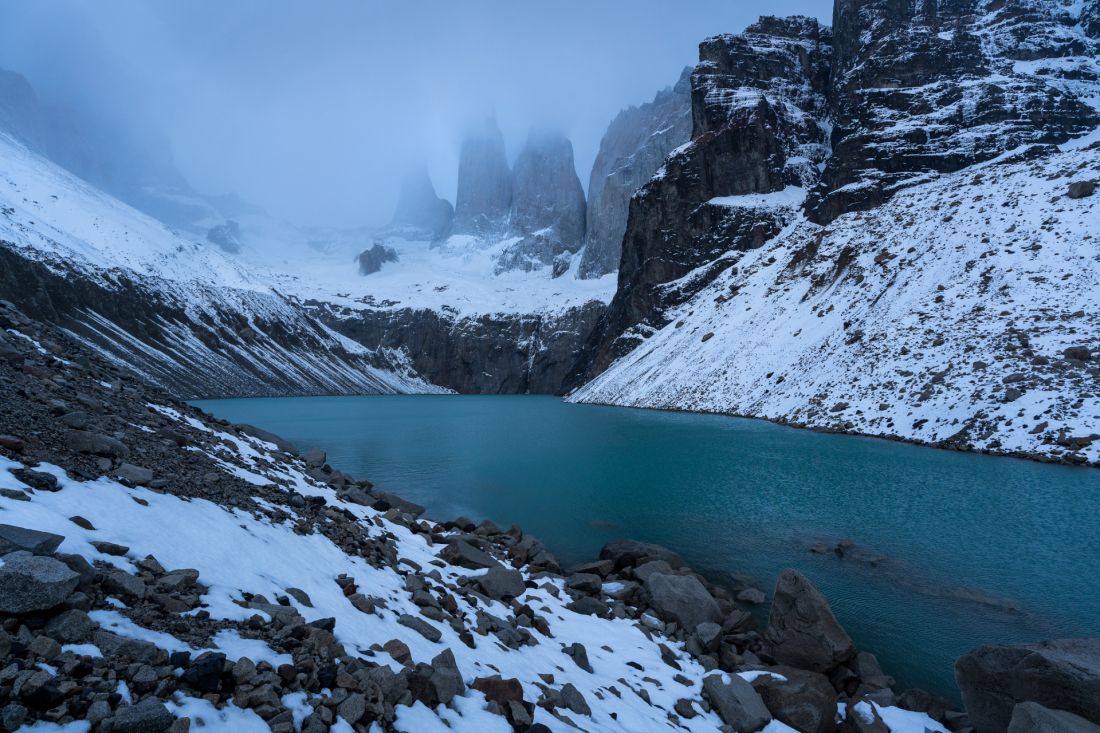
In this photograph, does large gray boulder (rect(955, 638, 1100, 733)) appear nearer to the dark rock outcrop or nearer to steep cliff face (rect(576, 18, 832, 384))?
steep cliff face (rect(576, 18, 832, 384))

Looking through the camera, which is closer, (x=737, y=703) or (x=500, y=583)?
(x=737, y=703)

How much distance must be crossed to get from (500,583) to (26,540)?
8.63 m

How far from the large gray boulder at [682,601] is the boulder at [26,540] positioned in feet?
38.1

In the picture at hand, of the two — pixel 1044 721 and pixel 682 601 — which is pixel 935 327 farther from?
pixel 1044 721

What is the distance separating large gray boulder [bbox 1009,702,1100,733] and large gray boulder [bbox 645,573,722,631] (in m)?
5.67

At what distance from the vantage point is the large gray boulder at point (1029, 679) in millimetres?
8406

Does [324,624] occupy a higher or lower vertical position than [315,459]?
higher

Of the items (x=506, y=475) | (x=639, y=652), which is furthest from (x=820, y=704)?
(x=506, y=475)

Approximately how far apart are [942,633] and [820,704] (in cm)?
576

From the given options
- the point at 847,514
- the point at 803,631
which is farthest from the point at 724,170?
the point at 803,631

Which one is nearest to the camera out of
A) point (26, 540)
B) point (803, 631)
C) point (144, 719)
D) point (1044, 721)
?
point (144, 719)

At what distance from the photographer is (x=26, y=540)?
5.25 m

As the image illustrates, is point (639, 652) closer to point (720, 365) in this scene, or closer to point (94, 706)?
point (94, 706)

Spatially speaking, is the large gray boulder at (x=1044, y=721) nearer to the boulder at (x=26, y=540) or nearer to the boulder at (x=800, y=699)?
the boulder at (x=800, y=699)
